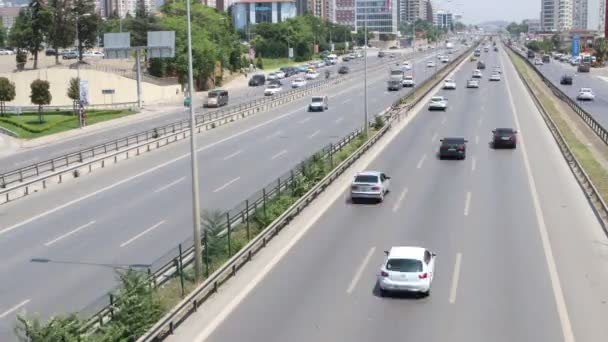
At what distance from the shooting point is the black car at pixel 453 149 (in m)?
47.9

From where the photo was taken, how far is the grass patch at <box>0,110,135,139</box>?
2778 inches

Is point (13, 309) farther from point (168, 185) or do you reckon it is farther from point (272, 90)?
point (272, 90)

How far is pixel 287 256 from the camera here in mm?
27609

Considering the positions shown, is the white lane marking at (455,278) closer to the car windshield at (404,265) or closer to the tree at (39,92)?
the car windshield at (404,265)

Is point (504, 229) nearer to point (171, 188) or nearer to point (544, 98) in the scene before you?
point (171, 188)

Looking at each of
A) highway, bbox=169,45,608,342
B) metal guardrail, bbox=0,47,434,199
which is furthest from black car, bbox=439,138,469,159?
metal guardrail, bbox=0,47,434,199

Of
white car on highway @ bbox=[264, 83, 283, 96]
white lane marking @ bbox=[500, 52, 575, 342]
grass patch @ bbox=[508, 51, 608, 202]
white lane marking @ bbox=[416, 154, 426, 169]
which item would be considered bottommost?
white lane marking @ bbox=[500, 52, 575, 342]

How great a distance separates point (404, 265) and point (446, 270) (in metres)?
2.99

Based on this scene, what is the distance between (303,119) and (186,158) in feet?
79.0

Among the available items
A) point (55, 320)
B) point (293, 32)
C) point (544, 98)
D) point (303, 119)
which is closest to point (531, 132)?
point (303, 119)

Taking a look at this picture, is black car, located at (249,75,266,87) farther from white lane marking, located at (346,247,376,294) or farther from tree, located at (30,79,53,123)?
white lane marking, located at (346,247,376,294)

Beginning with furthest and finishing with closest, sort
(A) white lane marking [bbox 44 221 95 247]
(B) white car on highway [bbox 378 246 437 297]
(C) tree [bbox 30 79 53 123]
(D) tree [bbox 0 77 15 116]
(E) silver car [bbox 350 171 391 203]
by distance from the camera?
(D) tree [bbox 0 77 15 116], (C) tree [bbox 30 79 53 123], (E) silver car [bbox 350 171 391 203], (A) white lane marking [bbox 44 221 95 247], (B) white car on highway [bbox 378 246 437 297]

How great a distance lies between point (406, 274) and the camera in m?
22.7

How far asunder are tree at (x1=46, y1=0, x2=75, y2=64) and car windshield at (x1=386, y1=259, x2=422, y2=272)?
315ft
